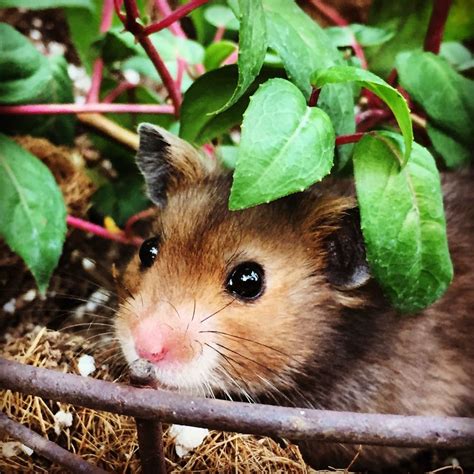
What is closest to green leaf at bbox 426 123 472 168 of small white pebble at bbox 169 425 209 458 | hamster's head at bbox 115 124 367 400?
hamster's head at bbox 115 124 367 400

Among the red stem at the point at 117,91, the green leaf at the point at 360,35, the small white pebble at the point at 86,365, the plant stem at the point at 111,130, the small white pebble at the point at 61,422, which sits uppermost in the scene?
the green leaf at the point at 360,35

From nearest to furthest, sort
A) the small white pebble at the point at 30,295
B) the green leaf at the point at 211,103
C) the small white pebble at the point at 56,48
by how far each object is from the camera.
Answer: the green leaf at the point at 211,103 → the small white pebble at the point at 30,295 → the small white pebble at the point at 56,48

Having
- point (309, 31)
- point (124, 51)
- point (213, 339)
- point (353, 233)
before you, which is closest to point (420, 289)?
point (353, 233)

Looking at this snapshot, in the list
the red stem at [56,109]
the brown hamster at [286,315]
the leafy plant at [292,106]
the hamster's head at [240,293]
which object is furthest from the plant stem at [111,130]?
the hamster's head at [240,293]

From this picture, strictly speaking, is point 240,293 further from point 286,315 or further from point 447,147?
point 447,147

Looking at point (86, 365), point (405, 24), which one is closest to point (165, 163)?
point (86, 365)

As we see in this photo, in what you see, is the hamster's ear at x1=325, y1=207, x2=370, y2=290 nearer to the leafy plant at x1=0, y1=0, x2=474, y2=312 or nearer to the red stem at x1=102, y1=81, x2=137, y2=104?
the leafy plant at x1=0, y1=0, x2=474, y2=312

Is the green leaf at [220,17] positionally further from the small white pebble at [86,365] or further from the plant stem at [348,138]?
the small white pebble at [86,365]
